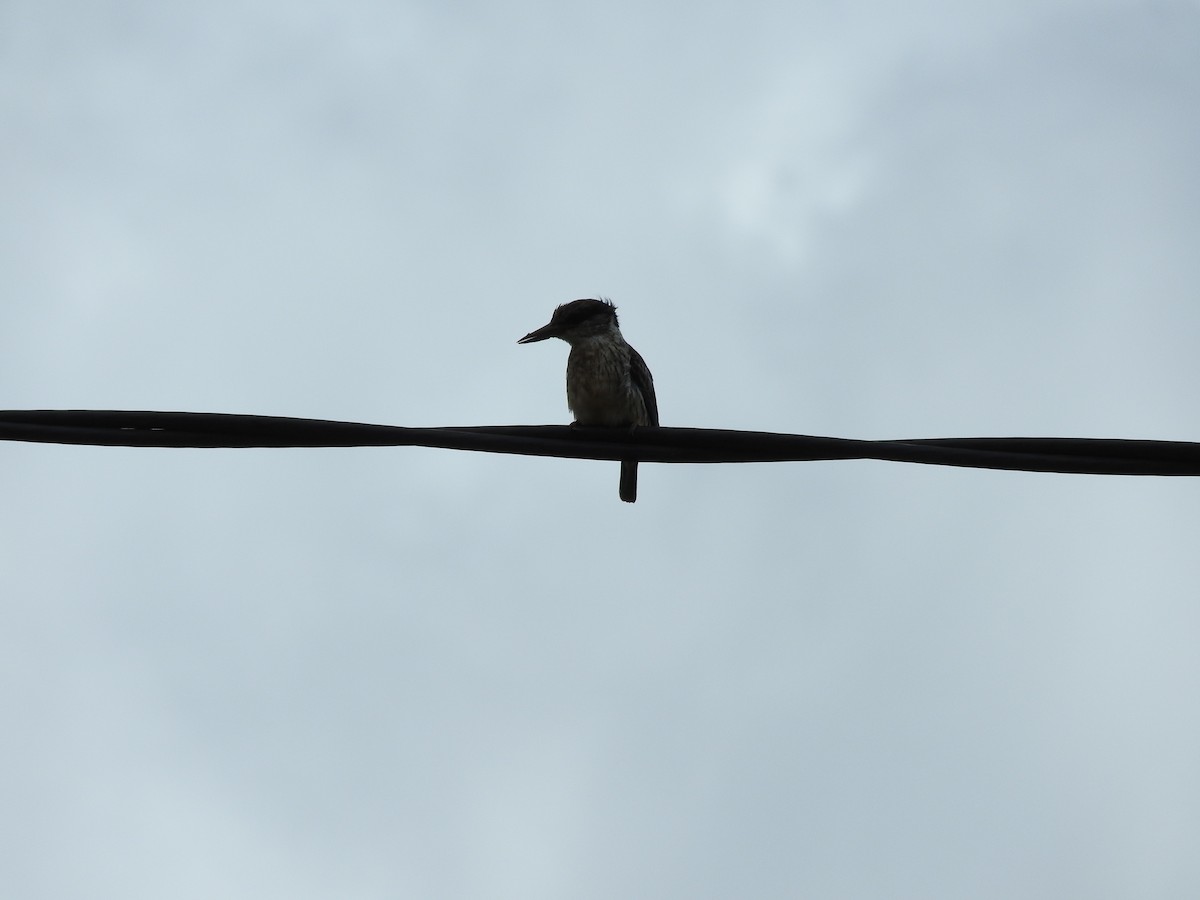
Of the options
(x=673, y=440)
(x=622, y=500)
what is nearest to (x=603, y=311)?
(x=622, y=500)

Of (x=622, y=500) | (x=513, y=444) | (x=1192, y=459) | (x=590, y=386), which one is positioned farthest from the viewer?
(x=622, y=500)

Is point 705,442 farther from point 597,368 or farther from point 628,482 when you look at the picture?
point 628,482

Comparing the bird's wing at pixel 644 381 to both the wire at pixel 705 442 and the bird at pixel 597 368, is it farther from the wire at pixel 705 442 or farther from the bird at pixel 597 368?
the wire at pixel 705 442

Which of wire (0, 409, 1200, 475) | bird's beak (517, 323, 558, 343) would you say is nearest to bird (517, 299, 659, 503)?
bird's beak (517, 323, 558, 343)

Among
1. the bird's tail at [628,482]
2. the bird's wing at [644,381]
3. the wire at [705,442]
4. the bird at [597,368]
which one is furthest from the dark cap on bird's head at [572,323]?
the wire at [705,442]

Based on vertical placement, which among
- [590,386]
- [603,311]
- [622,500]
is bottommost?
[622,500]

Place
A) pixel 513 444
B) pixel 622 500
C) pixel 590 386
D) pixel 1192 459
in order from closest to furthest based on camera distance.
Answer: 1. pixel 1192 459
2. pixel 513 444
3. pixel 590 386
4. pixel 622 500

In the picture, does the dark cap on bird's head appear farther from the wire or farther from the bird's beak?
the wire

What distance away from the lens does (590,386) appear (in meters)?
6.92

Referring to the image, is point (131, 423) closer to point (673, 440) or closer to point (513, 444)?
point (513, 444)

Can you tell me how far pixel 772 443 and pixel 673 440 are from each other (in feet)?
1.18

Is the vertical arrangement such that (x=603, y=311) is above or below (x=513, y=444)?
above

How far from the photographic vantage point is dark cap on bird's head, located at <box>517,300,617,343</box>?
7.05 m

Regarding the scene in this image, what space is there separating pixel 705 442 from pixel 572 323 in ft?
10.9
